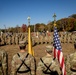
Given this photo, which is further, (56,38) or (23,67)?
(56,38)

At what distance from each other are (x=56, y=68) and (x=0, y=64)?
5.47ft

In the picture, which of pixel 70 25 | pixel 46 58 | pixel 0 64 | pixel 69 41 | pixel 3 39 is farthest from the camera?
pixel 70 25

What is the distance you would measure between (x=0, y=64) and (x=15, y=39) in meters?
19.9

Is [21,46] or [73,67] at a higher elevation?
[21,46]

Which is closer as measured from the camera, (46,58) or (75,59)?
(46,58)

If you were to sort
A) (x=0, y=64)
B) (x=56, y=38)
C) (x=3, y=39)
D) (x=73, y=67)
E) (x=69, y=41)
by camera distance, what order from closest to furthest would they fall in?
(x=73, y=67) → (x=0, y=64) → (x=56, y=38) → (x=3, y=39) → (x=69, y=41)

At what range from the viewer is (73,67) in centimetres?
507

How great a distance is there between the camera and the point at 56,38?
24.0ft

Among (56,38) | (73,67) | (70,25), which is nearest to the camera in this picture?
(73,67)

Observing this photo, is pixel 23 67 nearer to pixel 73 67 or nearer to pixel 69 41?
pixel 73 67

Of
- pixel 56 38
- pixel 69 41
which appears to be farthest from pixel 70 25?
pixel 56 38

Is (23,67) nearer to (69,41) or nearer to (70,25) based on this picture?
(69,41)

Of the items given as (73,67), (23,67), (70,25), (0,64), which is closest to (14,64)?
(23,67)

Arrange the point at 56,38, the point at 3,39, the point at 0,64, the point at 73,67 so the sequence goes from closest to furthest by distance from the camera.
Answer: the point at 73,67
the point at 0,64
the point at 56,38
the point at 3,39
